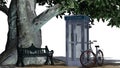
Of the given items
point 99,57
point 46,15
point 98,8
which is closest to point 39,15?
point 46,15

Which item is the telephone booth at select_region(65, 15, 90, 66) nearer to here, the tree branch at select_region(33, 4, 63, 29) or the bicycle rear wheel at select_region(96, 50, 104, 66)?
the bicycle rear wheel at select_region(96, 50, 104, 66)

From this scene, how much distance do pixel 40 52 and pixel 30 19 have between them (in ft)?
8.61

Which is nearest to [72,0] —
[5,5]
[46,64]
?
[46,64]

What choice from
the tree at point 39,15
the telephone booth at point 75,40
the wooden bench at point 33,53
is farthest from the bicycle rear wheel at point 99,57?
the tree at point 39,15

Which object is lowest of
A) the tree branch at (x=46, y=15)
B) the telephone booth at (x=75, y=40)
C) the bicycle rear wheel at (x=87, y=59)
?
the bicycle rear wheel at (x=87, y=59)

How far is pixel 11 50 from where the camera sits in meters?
24.5

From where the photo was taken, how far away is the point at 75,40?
70.3 ft

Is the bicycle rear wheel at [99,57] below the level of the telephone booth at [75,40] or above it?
below

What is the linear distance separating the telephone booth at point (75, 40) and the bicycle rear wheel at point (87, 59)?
749 mm

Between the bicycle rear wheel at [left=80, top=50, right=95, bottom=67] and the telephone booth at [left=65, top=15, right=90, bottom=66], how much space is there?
0.75 m

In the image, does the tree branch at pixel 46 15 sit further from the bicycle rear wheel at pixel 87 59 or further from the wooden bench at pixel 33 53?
the bicycle rear wheel at pixel 87 59

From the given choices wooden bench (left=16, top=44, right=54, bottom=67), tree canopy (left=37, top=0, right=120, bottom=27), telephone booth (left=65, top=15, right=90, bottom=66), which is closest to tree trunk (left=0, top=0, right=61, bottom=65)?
tree canopy (left=37, top=0, right=120, bottom=27)

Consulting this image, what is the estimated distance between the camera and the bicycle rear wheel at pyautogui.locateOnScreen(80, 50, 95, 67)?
20.4 meters

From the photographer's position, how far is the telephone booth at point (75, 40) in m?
21.2
